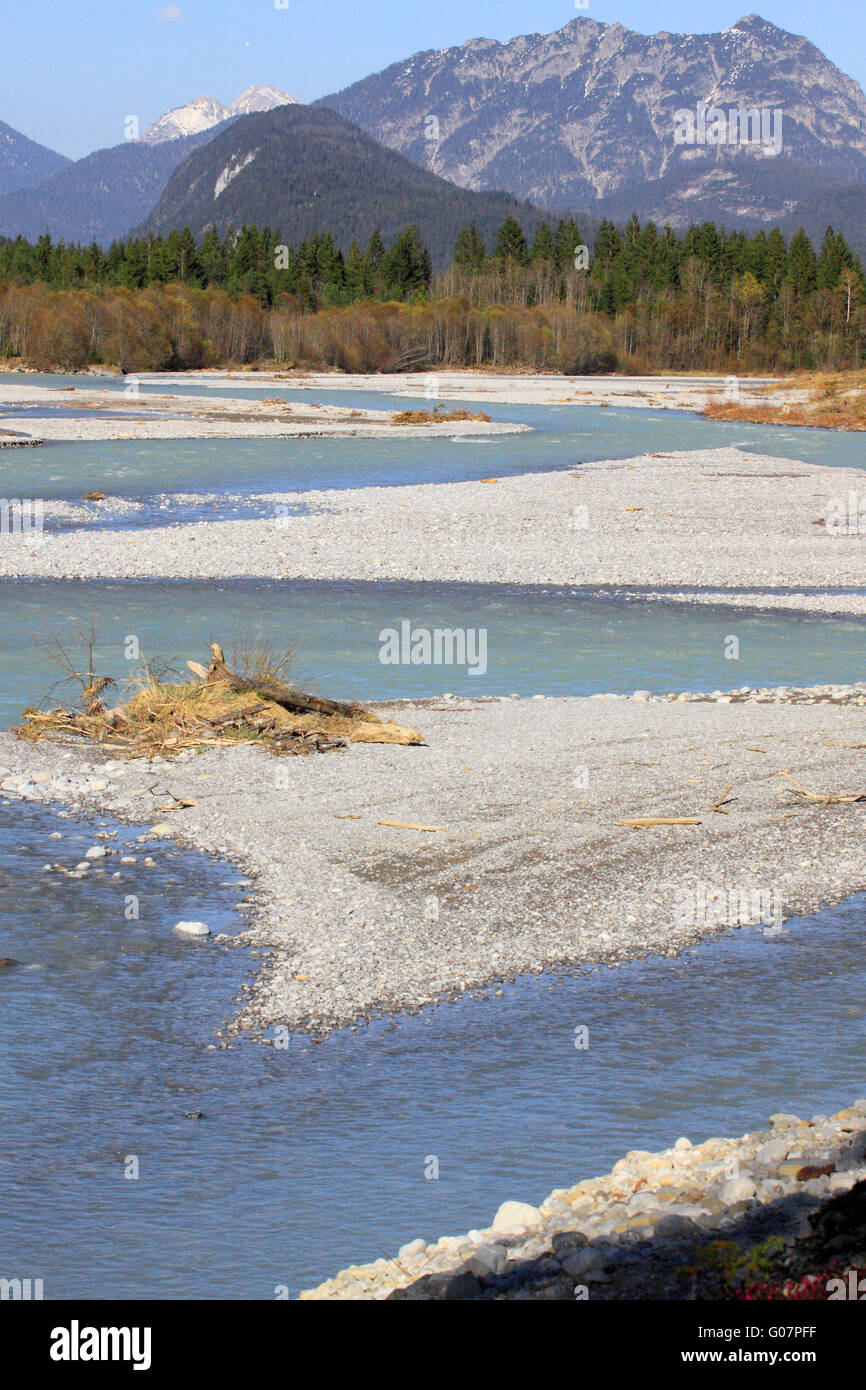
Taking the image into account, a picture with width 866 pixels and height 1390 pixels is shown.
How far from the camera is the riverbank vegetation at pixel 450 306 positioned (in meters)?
121

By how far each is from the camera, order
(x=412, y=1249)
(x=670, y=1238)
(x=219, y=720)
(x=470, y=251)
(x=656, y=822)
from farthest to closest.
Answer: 1. (x=470, y=251)
2. (x=219, y=720)
3. (x=656, y=822)
4. (x=412, y=1249)
5. (x=670, y=1238)

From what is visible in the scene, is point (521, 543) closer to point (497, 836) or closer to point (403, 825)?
point (403, 825)

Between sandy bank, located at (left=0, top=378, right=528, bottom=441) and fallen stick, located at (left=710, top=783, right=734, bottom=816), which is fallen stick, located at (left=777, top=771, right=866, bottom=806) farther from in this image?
sandy bank, located at (left=0, top=378, right=528, bottom=441)

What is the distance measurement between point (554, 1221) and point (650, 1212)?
0.40 metres

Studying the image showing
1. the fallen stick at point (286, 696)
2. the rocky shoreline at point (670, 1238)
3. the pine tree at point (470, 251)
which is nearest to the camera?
the rocky shoreline at point (670, 1238)

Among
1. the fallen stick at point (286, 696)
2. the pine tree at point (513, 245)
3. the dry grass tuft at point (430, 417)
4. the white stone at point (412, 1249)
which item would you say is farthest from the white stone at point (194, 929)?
the pine tree at point (513, 245)

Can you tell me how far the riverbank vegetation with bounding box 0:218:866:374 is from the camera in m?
121

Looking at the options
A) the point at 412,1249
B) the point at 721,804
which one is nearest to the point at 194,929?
the point at 412,1249

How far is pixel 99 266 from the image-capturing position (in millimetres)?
157000

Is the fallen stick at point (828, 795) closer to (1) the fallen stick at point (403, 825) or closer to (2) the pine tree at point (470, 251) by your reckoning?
(1) the fallen stick at point (403, 825)

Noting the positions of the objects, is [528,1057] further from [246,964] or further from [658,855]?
[658,855]

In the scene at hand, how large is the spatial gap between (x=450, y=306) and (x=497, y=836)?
420 ft

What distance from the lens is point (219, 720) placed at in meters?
15.8

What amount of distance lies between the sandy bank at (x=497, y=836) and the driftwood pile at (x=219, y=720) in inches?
13.1
